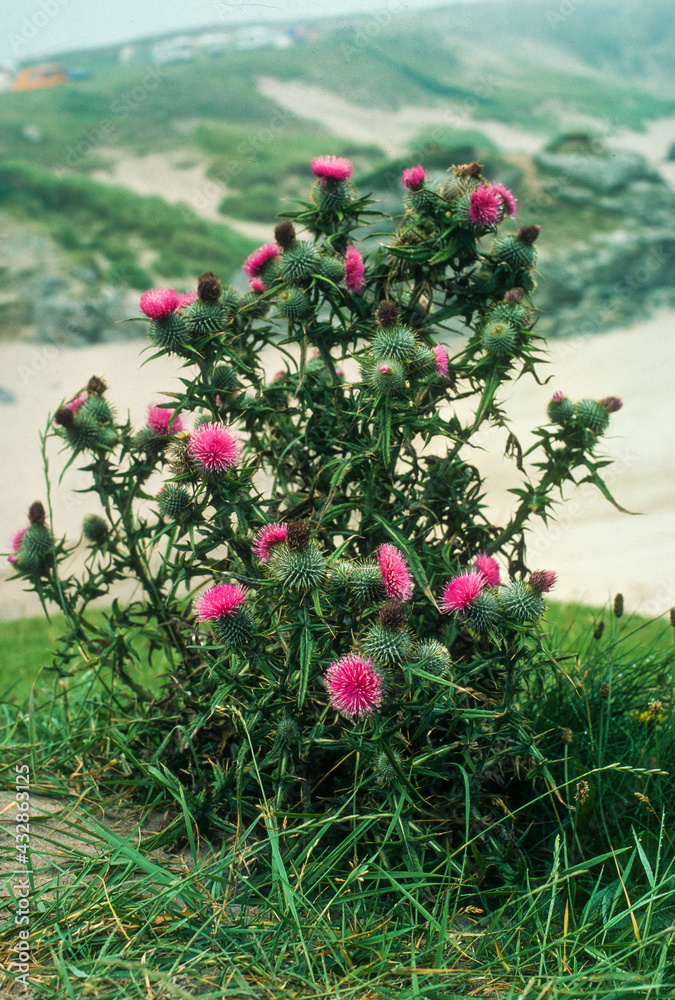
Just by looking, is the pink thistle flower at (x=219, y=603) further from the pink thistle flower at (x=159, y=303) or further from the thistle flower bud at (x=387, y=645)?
the pink thistle flower at (x=159, y=303)

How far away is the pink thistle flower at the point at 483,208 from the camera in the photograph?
2.74 metres

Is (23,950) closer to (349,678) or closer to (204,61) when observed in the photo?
(349,678)

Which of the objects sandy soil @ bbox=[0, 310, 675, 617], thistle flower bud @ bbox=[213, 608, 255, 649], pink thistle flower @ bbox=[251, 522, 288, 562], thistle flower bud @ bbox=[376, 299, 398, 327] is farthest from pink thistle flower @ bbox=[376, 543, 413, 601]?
sandy soil @ bbox=[0, 310, 675, 617]

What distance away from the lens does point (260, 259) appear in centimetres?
307

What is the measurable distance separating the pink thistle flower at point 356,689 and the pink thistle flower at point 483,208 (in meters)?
1.49

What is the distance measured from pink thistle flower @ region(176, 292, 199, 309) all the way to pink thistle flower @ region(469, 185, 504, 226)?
977 mm

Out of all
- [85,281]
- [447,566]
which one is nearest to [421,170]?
[447,566]

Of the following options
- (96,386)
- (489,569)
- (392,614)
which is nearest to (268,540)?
(392,614)

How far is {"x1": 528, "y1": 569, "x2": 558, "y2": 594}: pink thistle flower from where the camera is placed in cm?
245

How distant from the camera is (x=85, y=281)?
899 inches

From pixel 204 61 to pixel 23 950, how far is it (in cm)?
3512

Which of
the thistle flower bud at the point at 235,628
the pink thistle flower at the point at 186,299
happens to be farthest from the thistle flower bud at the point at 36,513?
the thistle flower bud at the point at 235,628

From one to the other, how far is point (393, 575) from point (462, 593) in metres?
0.23

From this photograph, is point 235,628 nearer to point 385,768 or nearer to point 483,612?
point 385,768
